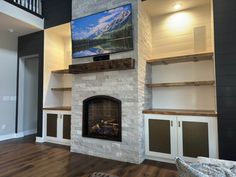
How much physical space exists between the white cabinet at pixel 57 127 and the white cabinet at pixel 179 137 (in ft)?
6.43

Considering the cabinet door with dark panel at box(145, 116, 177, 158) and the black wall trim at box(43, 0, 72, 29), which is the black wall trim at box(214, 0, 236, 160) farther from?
the black wall trim at box(43, 0, 72, 29)

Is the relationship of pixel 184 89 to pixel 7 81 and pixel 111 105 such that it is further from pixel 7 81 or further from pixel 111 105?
pixel 7 81

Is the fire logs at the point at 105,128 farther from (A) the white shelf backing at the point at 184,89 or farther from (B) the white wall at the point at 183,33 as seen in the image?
(B) the white wall at the point at 183,33

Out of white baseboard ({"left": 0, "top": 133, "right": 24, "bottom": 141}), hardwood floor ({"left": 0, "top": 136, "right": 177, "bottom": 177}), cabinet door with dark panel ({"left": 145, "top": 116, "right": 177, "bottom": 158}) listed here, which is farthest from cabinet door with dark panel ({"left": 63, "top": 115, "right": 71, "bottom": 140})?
cabinet door with dark panel ({"left": 145, "top": 116, "right": 177, "bottom": 158})

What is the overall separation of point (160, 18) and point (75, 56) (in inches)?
82.9

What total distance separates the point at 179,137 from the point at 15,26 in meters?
4.63

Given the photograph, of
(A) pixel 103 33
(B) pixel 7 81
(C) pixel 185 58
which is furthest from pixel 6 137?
(C) pixel 185 58

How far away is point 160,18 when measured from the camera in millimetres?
3992

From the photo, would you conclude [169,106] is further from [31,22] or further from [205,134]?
[31,22]

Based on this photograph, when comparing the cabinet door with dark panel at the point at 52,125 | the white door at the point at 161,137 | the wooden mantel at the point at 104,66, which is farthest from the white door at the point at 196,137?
the cabinet door with dark panel at the point at 52,125

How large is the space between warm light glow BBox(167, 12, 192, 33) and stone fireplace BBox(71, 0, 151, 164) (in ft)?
2.14

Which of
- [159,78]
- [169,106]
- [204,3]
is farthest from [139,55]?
[204,3]

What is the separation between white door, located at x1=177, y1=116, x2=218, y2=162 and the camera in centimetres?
279

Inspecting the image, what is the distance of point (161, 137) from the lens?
3199 millimetres
